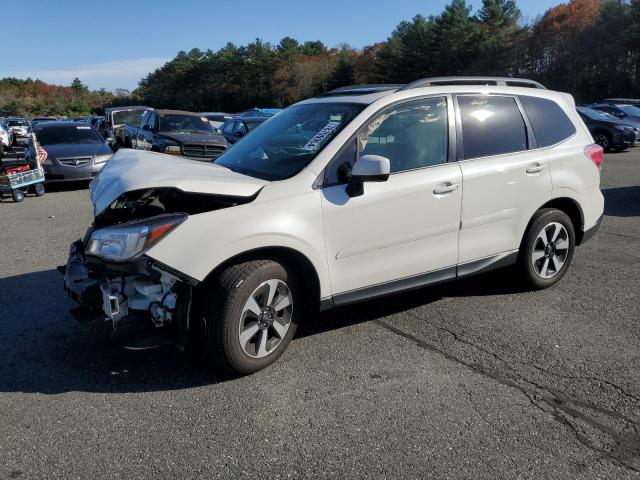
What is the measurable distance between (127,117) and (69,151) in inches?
358

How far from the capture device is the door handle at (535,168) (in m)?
4.98

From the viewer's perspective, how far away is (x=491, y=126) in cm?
489

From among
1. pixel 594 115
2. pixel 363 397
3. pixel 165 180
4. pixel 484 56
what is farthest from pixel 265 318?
pixel 484 56

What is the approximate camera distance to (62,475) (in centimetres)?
280

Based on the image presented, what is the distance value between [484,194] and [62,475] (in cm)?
359

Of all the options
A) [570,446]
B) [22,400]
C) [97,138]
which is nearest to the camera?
[570,446]

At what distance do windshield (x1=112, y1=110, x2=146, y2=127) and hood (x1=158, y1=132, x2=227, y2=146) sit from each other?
755 centimetres

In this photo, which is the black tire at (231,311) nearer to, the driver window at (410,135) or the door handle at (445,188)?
the driver window at (410,135)

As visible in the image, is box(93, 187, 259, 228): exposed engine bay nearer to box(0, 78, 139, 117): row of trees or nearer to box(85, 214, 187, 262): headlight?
box(85, 214, 187, 262): headlight

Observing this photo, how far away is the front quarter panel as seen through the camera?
3.46 metres

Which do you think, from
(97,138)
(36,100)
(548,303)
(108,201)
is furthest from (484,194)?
(36,100)

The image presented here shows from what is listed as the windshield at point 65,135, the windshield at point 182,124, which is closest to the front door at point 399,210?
the windshield at point 182,124

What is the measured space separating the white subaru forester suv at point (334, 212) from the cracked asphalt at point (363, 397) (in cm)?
38

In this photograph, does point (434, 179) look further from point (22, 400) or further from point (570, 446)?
point (22, 400)
